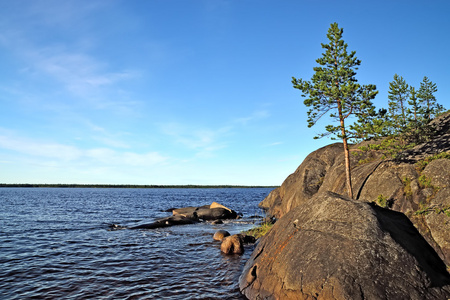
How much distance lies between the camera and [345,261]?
334 inches

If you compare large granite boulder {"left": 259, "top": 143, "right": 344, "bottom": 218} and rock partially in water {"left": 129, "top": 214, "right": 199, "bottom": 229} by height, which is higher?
large granite boulder {"left": 259, "top": 143, "right": 344, "bottom": 218}

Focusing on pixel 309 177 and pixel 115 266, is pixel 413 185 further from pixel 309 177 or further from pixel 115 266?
pixel 115 266

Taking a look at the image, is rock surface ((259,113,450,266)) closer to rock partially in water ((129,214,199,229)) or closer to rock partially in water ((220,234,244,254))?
rock partially in water ((220,234,244,254))

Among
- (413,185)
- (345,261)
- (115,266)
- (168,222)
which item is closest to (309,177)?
(413,185)

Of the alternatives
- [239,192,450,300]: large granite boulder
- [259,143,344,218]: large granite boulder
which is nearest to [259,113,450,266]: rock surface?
[259,143,344,218]: large granite boulder

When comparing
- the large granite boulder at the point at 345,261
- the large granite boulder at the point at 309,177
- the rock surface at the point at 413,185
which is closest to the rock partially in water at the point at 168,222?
the large granite boulder at the point at 309,177

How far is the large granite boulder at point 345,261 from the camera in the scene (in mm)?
7988

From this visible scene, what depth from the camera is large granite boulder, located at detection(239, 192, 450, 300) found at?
799 cm

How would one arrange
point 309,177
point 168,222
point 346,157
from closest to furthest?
point 346,157 → point 168,222 → point 309,177

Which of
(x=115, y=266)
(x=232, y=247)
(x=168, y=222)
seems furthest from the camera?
(x=168, y=222)

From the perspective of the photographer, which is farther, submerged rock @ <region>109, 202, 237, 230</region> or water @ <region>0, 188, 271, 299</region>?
submerged rock @ <region>109, 202, 237, 230</region>

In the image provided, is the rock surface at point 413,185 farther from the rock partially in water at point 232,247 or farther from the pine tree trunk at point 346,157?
the rock partially in water at point 232,247

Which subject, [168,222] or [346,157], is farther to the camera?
[168,222]

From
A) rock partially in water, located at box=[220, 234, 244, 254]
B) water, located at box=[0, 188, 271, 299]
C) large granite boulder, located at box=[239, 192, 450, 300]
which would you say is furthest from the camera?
rock partially in water, located at box=[220, 234, 244, 254]
